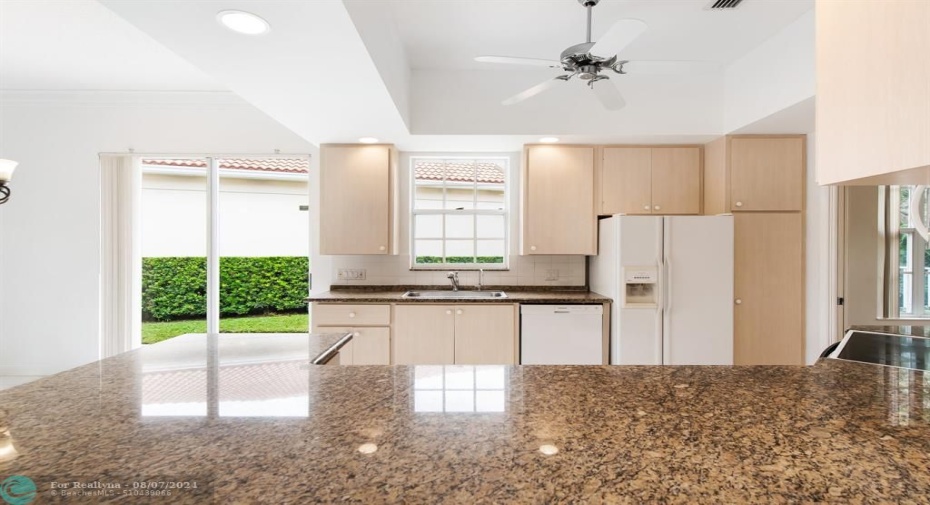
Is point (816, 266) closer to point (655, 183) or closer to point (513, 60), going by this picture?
point (655, 183)

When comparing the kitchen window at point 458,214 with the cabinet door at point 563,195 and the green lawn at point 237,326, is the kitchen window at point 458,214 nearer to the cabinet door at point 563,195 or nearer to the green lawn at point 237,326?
the cabinet door at point 563,195

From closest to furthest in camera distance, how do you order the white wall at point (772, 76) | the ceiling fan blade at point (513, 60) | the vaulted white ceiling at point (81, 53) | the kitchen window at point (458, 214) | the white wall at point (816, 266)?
1. the ceiling fan blade at point (513, 60)
2. the white wall at point (772, 76)
3. the vaulted white ceiling at point (81, 53)
4. the white wall at point (816, 266)
5. the kitchen window at point (458, 214)

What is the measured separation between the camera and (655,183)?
3.47 m

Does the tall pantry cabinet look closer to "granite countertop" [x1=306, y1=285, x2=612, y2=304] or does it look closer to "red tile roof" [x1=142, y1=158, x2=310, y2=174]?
"granite countertop" [x1=306, y1=285, x2=612, y2=304]

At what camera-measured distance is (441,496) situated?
534 millimetres

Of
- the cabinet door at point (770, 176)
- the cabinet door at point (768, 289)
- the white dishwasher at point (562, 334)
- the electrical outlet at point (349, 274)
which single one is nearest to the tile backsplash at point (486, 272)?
the electrical outlet at point (349, 274)

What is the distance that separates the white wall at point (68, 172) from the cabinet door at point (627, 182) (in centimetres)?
274

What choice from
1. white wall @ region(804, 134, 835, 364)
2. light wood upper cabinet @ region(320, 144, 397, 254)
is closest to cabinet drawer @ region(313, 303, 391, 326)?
light wood upper cabinet @ region(320, 144, 397, 254)

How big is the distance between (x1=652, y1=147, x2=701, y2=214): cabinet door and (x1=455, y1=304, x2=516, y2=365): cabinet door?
160 cm

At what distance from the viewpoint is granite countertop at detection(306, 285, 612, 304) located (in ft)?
10.6

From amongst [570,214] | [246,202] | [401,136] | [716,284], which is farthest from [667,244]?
[246,202]

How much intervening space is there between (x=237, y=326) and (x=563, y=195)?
338 cm

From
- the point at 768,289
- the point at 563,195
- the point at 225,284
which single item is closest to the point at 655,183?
the point at 563,195

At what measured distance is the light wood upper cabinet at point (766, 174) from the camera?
3.19 metres
